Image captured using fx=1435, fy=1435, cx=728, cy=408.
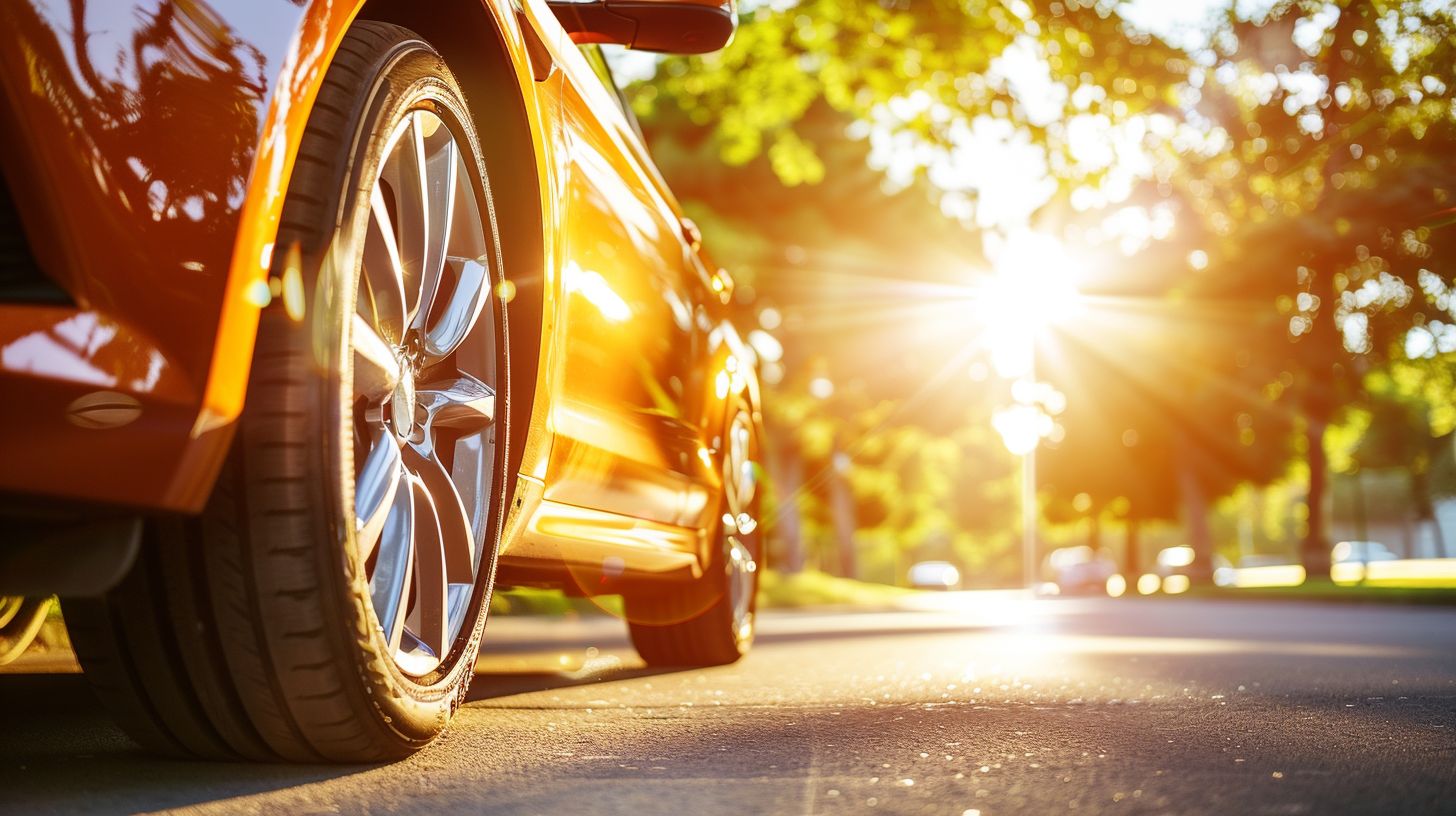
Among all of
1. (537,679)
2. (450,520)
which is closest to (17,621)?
(450,520)

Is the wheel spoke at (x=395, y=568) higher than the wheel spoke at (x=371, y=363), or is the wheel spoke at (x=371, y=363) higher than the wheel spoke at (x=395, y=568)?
the wheel spoke at (x=371, y=363)

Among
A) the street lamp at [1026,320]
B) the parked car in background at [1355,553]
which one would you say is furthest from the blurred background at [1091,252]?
the parked car in background at [1355,553]

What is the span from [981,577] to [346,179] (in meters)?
103

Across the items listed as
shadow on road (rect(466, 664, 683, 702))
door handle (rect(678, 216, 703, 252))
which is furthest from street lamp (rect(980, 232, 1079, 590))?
door handle (rect(678, 216, 703, 252))

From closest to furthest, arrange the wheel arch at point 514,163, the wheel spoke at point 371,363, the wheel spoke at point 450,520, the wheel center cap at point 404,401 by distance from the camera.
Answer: the wheel spoke at point 371,363 → the wheel center cap at point 404,401 → the wheel spoke at point 450,520 → the wheel arch at point 514,163

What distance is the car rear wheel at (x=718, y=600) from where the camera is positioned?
4707mm

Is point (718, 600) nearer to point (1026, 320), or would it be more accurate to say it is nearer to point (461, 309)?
point (461, 309)

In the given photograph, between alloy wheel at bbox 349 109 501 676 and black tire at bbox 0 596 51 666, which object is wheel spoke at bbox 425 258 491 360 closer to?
alloy wheel at bbox 349 109 501 676

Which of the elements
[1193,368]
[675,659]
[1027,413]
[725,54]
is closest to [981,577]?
[1027,413]

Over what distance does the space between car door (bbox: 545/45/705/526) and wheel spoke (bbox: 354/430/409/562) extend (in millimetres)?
596

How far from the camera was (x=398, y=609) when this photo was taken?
2238 mm

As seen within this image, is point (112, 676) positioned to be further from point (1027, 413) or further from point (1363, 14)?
point (1027, 413)

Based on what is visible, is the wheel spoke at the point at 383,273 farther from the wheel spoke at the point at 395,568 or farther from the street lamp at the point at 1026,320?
the street lamp at the point at 1026,320

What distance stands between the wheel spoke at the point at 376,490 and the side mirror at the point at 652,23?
1201 millimetres
